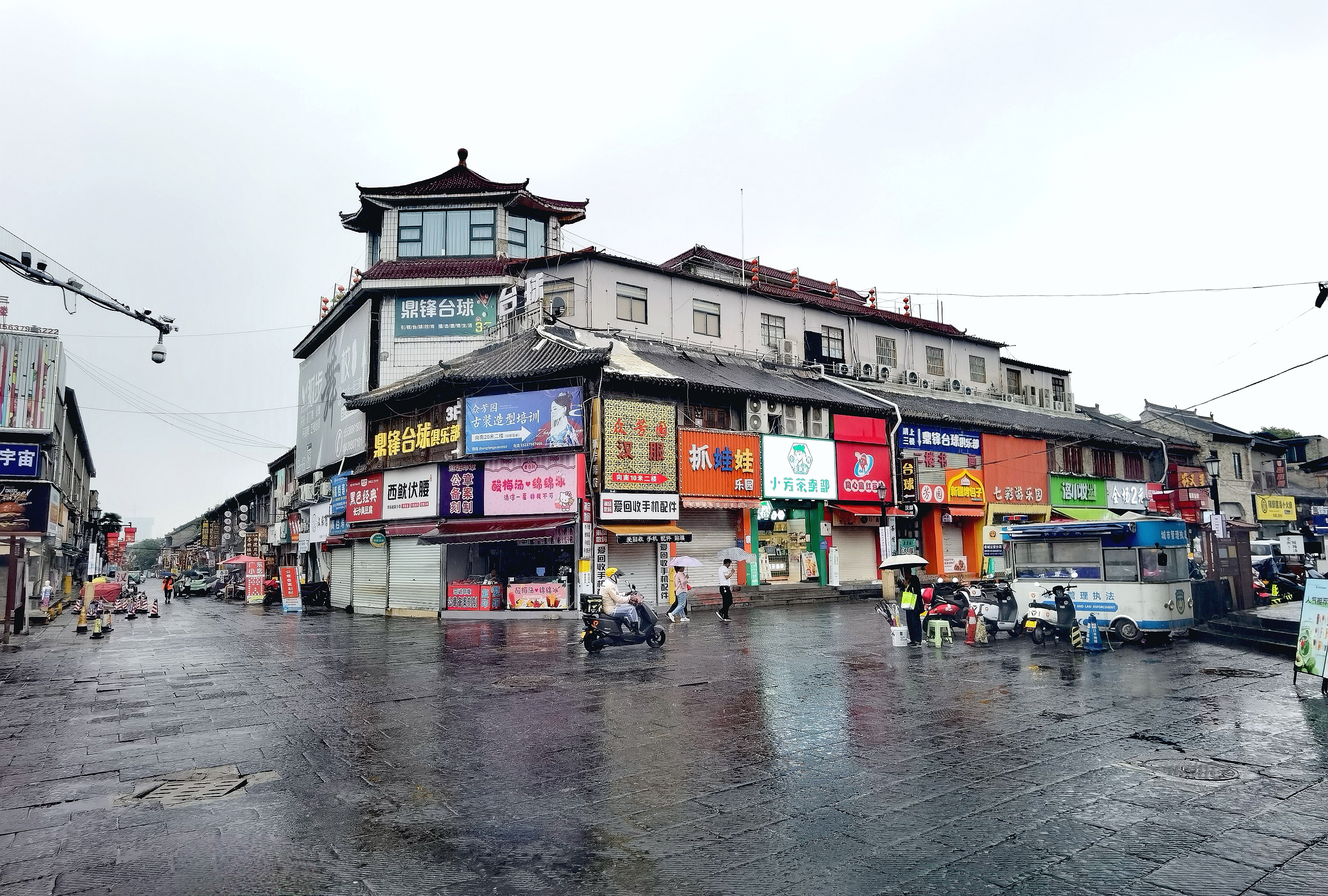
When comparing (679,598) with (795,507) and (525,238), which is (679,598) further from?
(525,238)

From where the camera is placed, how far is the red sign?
3186 cm

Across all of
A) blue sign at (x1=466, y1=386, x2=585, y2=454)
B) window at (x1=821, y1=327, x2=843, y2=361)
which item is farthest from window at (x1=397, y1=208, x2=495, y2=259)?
window at (x1=821, y1=327, x2=843, y2=361)

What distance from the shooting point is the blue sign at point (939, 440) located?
116 feet

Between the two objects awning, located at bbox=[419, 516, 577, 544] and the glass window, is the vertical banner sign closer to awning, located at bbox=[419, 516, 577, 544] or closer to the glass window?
awning, located at bbox=[419, 516, 577, 544]

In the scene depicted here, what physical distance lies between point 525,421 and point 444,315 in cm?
897

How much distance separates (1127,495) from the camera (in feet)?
143

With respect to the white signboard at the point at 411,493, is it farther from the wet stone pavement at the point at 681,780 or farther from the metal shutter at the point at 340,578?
the wet stone pavement at the point at 681,780

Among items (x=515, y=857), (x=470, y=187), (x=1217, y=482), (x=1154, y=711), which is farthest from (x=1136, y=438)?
(x=515, y=857)

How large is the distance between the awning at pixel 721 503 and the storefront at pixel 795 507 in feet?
1.66

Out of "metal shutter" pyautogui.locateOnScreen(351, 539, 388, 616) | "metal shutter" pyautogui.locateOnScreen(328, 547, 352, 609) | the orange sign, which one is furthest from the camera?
the orange sign

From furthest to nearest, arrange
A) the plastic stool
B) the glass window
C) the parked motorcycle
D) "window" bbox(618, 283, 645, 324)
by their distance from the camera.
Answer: "window" bbox(618, 283, 645, 324), the plastic stool, the parked motorcycle, the glass window

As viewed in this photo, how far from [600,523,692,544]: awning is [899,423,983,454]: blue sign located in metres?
12.8

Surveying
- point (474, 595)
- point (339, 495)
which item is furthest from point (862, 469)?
point (339, 495)

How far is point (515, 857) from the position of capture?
529cm
